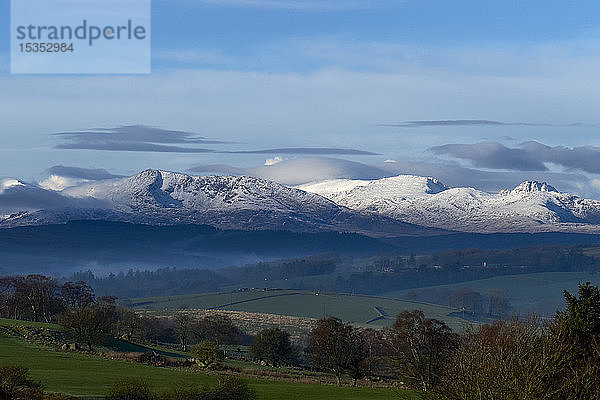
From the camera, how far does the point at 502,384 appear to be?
4416 cm

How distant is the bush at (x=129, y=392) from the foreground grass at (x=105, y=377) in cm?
155

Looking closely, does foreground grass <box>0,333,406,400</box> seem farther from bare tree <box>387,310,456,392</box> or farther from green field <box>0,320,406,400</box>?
bare tree <box>387,310,456,392</box>

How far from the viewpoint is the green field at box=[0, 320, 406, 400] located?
3105 inches

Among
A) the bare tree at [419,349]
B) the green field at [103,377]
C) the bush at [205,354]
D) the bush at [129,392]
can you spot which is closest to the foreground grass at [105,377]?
the green field at [103,377]

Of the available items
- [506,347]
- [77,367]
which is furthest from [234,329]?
[506,347]

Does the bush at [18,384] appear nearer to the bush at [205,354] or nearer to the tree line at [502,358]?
the tree line at [502,358]

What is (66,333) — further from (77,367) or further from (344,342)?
(344,342)

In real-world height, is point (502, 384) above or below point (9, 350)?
above

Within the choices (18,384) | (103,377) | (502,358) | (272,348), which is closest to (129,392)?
(18,384)

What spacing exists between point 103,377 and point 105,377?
0.72 ft

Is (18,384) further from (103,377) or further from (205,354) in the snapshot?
(205,354)

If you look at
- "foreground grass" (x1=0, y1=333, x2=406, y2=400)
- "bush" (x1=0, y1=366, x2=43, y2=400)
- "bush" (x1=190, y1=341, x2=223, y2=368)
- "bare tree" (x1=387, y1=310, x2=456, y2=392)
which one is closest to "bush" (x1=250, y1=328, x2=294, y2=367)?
"bare tree" (x1=387, y1=310, x2=456, y2=392)

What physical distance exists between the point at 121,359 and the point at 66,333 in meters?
15.5

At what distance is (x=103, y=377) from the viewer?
8431cm
